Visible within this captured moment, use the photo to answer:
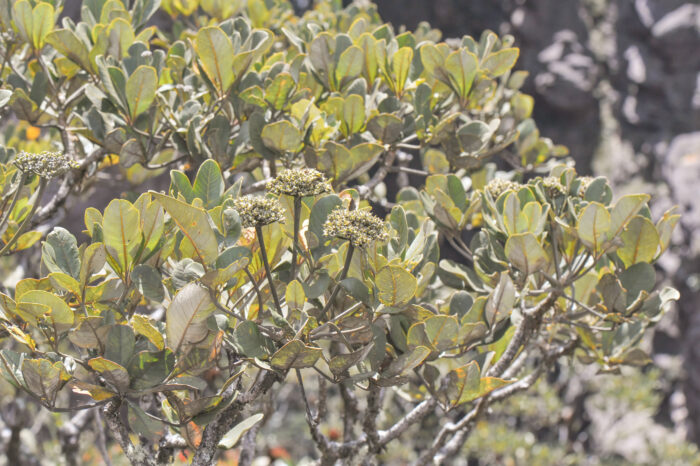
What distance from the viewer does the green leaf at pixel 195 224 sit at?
0.99 m

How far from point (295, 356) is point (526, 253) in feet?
1.92

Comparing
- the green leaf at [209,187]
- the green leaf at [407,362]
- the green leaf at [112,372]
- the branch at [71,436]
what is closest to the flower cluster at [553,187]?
the green leaf at [407,362]

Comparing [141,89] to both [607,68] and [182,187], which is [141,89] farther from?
[607,68]

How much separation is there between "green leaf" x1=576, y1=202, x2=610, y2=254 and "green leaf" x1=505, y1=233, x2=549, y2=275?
0.10 meters

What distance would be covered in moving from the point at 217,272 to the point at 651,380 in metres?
6.65

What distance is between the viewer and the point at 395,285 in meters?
1.12

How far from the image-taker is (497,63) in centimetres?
182

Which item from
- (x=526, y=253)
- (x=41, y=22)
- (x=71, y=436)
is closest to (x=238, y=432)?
(x=526, y=253)

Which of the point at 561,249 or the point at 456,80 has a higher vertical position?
the point at 456,80

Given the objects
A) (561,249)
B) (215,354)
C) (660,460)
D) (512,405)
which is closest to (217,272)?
(215,354)

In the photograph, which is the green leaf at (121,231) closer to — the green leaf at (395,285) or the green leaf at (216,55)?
the green leaf at (395,285)

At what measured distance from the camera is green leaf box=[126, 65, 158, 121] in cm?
147

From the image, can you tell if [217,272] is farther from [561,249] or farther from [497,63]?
[497,63]

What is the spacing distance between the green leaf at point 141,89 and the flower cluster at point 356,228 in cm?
69
